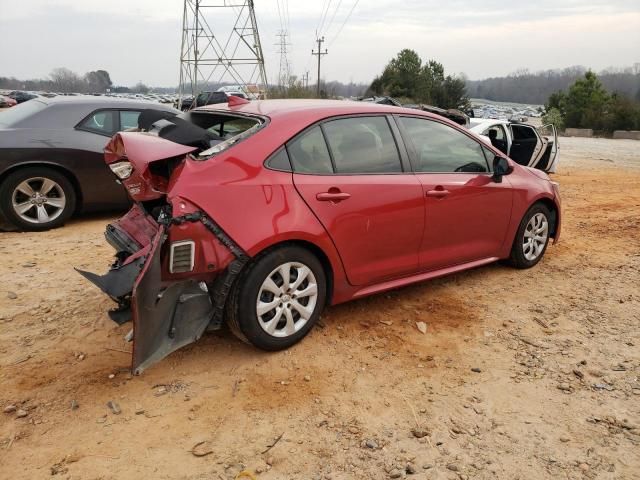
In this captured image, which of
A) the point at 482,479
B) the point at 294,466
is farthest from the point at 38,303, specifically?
the point at 482,479

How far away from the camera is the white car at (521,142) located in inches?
416

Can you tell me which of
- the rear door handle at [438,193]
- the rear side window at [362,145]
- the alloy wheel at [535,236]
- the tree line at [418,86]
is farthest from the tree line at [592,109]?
the rear side window at [362,145]

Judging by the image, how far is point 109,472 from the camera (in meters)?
2.45

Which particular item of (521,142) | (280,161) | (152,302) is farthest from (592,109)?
(152,302)

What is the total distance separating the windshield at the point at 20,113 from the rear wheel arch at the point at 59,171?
1.75 ft

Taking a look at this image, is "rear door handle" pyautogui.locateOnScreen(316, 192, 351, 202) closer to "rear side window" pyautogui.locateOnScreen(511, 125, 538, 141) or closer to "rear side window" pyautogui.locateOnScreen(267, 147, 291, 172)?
"rear side window" pyautogui.locateOnScreen(267, 147, 291, 172)

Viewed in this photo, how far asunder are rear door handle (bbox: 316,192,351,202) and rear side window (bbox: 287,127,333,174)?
0.55ft

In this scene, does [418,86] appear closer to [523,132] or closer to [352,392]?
[523,132]

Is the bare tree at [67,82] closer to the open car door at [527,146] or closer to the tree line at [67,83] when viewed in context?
the tree line at [67,83]

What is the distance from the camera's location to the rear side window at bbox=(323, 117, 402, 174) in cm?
370

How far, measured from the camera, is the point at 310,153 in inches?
140

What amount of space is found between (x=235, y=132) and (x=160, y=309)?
4.47 feet

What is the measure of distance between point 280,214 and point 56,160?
399cm

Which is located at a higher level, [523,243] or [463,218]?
[463,218]
